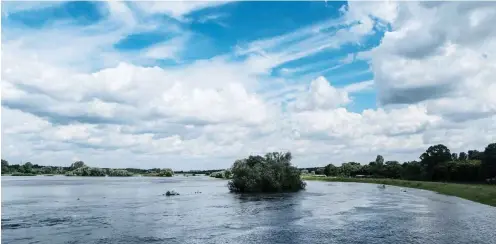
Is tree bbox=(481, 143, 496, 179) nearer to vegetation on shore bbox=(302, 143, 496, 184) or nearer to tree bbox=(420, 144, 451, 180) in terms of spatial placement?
vegetation on shore bbox=(302, 143, 496, 184)

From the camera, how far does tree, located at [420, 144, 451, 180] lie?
178 m

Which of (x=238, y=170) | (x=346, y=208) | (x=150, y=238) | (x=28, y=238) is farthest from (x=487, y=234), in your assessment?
(x=238, y=170)

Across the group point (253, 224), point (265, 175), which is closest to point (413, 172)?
point (265, 175)

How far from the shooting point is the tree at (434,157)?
178375mm

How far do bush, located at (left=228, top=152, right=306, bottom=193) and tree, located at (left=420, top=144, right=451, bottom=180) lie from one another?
243ft

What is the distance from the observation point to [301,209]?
78.4 m

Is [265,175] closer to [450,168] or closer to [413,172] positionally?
[450,168]

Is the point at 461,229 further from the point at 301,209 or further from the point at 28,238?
the point at 28,238

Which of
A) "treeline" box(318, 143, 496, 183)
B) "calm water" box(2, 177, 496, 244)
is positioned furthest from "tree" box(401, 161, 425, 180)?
"calm water" box(2, 177, 496, 244)

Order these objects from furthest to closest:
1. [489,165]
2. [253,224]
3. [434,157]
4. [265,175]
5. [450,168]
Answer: [434,157] → [450,168] → [489,165] → [265,175] → [253,224]

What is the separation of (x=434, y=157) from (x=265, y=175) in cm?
9341

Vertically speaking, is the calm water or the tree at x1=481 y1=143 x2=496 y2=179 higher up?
the tree at x1=481 y1=143 x2=496 y2=179

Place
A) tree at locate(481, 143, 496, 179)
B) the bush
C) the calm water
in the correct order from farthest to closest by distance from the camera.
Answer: tree at locate(481, 143, 496, 179), the bush, the calm water

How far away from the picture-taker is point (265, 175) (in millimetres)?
123812
